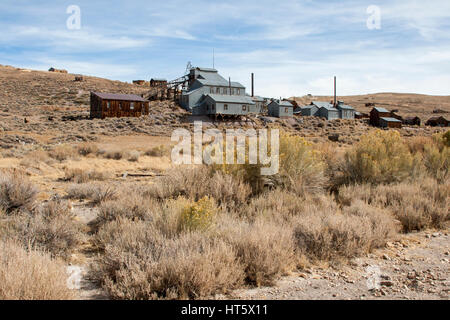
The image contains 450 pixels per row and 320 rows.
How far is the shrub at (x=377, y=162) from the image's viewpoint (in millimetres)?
8633

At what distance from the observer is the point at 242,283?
3979 mm

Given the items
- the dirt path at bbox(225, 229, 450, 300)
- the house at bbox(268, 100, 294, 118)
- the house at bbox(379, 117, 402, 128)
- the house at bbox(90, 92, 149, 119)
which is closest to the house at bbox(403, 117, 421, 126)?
the house at bbox(379, 117, 402, 128)

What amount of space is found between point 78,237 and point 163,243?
170cm

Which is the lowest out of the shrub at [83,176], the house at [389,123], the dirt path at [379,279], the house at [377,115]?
the dirt path at [379,279]

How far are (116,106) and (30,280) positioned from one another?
41.0 m

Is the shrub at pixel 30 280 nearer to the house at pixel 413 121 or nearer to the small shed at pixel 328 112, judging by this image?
A: the small shed at pixel 328 112

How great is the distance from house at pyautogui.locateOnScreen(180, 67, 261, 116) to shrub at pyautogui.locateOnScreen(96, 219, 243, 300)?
41.5 meters

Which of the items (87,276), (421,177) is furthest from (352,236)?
(421,177)

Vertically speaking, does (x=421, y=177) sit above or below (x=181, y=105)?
below

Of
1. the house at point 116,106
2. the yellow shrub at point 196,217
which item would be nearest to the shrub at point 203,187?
the yellow shrub at point 196,217

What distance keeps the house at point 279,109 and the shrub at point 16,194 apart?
1924 inches

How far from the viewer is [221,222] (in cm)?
551
